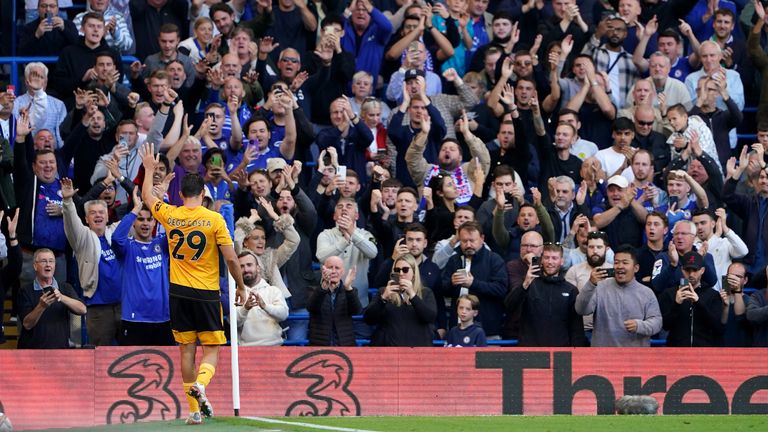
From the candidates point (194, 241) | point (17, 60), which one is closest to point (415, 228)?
point (194, 241)

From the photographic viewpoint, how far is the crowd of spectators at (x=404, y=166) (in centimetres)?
1678

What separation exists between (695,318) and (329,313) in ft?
14.3

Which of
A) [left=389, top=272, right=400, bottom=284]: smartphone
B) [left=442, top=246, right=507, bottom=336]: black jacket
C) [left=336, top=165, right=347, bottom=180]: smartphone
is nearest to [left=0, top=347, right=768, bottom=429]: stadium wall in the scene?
[left=389, top=272, right=400, bottom=284]: smartphone

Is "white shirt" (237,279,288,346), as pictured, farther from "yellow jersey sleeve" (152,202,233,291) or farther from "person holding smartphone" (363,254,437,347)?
"yellow jersey sleeve" (152,202,233,291)

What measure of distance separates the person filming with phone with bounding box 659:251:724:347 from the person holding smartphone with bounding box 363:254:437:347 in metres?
2.86

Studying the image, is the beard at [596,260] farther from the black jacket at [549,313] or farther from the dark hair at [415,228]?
the dark hair at [415,228]

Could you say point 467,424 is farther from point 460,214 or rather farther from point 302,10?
point 302,10

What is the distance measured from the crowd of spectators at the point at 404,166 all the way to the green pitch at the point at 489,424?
1.96 m

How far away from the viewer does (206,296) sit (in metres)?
13.4

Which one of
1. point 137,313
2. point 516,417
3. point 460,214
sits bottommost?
point 516,417

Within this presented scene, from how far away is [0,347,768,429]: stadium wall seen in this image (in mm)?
15680

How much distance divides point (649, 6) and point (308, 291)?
27.9 feet

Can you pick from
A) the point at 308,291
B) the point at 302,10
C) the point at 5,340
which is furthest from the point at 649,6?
the point at 5,340

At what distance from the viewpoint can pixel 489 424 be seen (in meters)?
14.1
